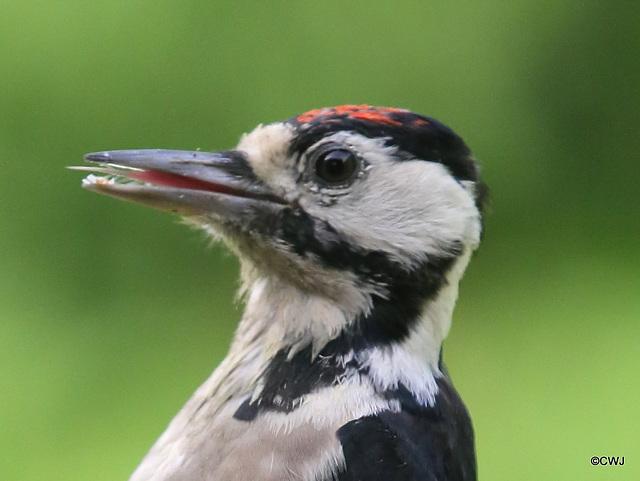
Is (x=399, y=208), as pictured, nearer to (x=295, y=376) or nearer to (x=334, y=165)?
(x=334, y=165)

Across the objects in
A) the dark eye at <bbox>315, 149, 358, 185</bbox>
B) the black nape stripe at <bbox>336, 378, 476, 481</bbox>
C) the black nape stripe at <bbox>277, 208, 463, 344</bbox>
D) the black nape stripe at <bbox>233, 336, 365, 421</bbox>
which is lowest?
the black nape stripe at <bbox>336, 378, 476, 481</bbox>

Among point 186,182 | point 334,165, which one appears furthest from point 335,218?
point 186,182

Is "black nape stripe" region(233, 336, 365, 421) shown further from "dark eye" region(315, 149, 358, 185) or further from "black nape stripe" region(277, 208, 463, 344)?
"dark eye" region(315, 149, 358, 185)

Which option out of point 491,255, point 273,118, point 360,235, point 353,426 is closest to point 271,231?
→ point 360,235

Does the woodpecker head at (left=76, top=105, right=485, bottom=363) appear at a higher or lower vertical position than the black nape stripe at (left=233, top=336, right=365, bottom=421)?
higher

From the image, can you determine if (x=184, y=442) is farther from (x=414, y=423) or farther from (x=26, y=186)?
(x=26, y=186)

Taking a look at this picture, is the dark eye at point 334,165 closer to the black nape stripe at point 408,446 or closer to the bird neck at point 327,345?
the bird neck at point 327,345

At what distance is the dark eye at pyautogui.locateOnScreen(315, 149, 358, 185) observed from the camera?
36.8 inches

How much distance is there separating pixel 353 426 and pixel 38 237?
1485 mm

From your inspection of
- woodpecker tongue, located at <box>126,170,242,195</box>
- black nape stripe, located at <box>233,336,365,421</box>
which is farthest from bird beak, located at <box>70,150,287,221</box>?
black nape stripe, located at <box>233,336,365,421</box>

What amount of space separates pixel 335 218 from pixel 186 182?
16cm

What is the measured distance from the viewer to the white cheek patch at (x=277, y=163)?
943mm

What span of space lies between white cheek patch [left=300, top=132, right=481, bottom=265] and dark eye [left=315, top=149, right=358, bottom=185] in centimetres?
1

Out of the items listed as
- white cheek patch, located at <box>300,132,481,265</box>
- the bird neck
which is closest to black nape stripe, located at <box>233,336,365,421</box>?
the bird neck
